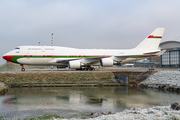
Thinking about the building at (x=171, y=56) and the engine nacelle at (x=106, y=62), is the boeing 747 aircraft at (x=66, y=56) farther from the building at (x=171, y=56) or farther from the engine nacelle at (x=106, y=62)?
the building at (x=171, y=56)

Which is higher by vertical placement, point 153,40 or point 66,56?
point 153,40

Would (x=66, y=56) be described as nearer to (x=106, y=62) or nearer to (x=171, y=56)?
(x=106, y=62)

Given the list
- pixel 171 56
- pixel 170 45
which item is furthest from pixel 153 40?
pixel 170 45

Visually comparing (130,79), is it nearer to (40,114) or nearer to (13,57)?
(40,114)

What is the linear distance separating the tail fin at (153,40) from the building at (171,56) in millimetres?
14828

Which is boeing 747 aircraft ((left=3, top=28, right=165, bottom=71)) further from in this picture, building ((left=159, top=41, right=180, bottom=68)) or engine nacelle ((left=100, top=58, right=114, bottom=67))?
building ((left=159, top=41, right=180, bottom=68))

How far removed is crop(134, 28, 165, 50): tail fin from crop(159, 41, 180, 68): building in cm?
1483

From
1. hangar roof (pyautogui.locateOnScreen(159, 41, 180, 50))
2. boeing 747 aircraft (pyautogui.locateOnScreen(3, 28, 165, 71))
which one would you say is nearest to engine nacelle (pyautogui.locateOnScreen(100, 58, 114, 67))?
boeing 747 aircraft (pyautogui.locateOnScreen(3, 28, 165, 71))

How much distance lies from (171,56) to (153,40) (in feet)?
58.9

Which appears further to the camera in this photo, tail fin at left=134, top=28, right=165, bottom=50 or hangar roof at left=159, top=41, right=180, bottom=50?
hangar roof at left=159, top=41, right=180, bottom=50

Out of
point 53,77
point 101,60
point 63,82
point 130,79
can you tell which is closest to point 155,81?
point 130,79

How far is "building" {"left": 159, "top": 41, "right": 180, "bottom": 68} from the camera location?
4094cm

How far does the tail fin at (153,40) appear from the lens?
27969 mm

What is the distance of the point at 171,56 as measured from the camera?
42.8 meters
